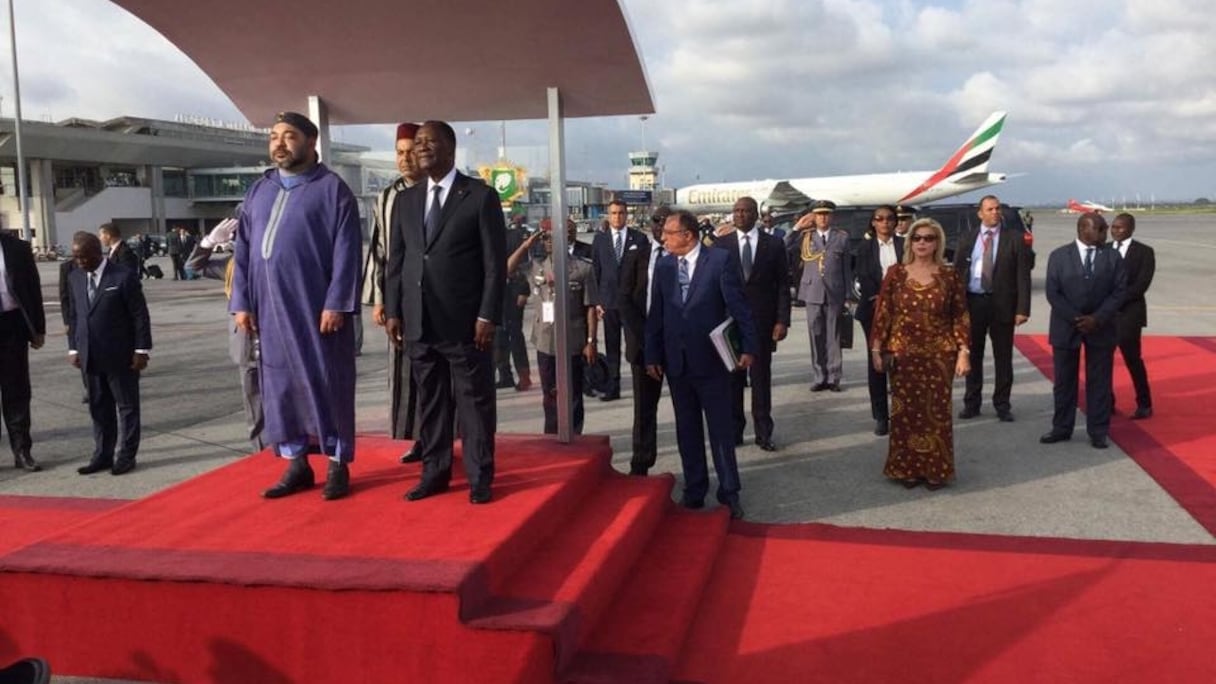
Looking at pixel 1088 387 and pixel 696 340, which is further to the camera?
pixel 1088 387

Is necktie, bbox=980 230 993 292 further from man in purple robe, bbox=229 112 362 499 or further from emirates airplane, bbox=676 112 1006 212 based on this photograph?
emirates airplane, bbox=676 112 1006 212

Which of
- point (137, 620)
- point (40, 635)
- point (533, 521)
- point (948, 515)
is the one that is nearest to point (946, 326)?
point (948, 515)

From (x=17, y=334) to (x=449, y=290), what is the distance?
13.7 feet

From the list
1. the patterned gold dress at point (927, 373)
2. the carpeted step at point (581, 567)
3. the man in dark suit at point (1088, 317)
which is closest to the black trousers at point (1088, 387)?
the man in dark suit at point (1088, 317)

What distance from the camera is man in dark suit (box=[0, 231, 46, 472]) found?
5863 mm

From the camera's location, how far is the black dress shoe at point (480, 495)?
3705mm

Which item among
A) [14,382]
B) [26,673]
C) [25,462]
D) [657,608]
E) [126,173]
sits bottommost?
[657,608]

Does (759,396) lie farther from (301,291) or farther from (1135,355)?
(301,291)

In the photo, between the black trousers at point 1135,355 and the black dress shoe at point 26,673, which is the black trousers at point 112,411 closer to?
the black dress shoe at point 26,673

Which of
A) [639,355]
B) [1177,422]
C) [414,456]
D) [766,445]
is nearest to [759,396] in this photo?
[766,445]

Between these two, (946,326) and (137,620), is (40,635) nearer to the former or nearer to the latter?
(137,620)

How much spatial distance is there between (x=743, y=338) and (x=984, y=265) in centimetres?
319

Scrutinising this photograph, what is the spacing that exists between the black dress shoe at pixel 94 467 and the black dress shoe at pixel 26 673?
155 inches

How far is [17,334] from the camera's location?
5.98 meters
